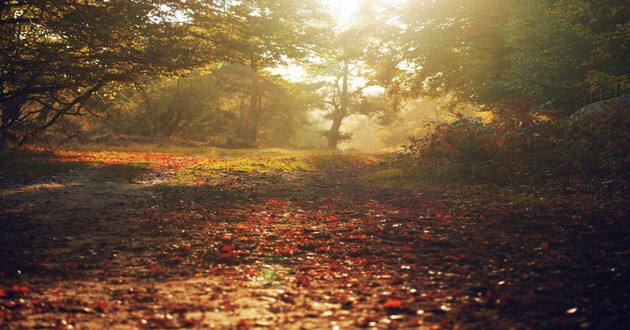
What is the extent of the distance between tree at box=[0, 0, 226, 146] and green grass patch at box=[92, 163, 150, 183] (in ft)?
9.58

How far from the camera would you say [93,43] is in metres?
16.6

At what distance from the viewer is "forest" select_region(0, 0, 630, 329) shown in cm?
545

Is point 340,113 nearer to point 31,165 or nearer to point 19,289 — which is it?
point 31,165

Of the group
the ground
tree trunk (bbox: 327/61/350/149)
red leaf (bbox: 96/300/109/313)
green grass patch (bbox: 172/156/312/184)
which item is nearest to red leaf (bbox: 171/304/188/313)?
the ground

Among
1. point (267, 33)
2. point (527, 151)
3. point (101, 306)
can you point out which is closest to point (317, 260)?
point (101, 306)

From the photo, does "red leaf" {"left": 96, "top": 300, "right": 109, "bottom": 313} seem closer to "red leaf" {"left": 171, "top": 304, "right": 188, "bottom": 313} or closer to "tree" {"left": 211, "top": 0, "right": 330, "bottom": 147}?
"red leaf" {"left": 171, "top": 304, "right": 188, "bottom": 313}

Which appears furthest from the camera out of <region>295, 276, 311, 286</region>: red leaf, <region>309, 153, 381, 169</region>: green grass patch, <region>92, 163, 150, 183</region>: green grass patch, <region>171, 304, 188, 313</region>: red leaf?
<region>309, 153, 381, 169</region>: green grass patch

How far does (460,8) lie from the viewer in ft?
93.0

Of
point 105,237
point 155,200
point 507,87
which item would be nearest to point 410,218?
point 105,237

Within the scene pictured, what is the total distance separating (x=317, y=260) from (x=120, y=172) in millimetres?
12825

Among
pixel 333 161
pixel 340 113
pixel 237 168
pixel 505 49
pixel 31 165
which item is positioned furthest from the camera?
pixel 340 113

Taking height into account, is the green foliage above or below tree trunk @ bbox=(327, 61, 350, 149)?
below

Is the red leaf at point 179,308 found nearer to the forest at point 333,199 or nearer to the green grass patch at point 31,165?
the forest at point 333,199

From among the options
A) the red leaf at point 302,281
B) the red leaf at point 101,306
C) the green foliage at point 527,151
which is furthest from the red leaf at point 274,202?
the red leaf at point 101,306
